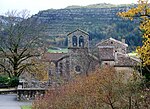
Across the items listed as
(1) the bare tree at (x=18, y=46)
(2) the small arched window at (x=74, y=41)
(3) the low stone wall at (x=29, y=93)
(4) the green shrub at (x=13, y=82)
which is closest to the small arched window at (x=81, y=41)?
(2) the small arched window at (x=74, y=41)

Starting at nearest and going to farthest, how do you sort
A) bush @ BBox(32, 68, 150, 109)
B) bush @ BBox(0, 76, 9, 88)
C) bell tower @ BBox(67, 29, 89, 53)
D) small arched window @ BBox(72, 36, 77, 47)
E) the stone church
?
bush @ BBox(32, 68, 150, 109), bush @ BBox(0, 76, 9, 88), the stone church, bell tower @ BBox(67, 29, 89, 53), small arched window @ BBox(72, 36, 77, 47)

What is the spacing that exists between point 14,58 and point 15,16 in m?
5.85

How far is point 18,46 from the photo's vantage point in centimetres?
4069

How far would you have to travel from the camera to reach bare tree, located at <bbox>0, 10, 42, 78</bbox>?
40125mm

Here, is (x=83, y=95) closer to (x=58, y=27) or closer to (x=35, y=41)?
(x=35, y=41)

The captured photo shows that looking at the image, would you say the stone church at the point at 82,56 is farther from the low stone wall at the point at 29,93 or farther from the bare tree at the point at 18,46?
the low stone wall at the point at 29,93

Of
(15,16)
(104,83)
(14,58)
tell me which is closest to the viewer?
(104,83)

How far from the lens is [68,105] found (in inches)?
647

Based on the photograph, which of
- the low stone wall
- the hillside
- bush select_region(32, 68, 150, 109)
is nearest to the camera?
bush select_region(32, 68, 150, 109)

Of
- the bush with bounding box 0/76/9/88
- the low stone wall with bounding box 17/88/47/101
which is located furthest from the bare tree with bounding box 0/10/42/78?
the low stone wall with bounding box 17/88/47/101

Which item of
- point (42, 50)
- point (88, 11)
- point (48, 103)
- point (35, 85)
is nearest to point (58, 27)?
point (88, 11)

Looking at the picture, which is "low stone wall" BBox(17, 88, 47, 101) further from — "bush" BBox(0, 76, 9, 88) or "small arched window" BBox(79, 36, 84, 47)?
"small arched window" BBox(79, 36, 84, 47)

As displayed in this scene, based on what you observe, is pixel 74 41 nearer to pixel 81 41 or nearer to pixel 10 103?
pixel 81 41

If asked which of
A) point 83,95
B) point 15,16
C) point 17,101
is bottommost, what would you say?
point 17,101
